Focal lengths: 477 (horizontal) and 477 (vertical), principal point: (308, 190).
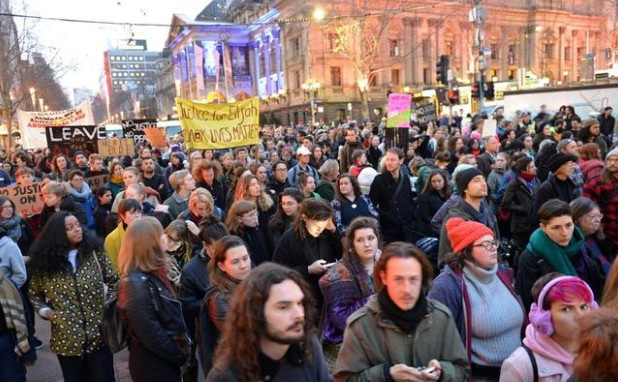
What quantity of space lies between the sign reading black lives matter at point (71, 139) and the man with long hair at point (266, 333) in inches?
456

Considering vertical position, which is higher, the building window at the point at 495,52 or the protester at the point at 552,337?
the building window at the point at 495,52

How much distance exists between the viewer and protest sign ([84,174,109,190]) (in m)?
8.54

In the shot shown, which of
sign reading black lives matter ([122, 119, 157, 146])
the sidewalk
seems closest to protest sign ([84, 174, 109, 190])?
the sidewalk

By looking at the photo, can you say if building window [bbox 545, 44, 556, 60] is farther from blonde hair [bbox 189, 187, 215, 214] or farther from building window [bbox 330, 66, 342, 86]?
blonde hair [bbox 189, 187, 215, 214]

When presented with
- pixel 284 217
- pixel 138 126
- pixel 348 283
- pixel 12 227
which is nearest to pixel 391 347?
pixel 348 283

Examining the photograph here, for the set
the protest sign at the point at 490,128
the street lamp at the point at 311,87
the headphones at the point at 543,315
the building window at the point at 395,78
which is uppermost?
the building window at the point at 395,78

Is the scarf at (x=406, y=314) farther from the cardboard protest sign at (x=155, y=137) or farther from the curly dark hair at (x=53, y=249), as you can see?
the cardboard protest sign at (x=155, y=137)

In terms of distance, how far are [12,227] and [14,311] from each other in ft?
6.42

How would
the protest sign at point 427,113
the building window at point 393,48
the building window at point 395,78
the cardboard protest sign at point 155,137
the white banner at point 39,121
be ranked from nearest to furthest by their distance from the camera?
the white banner at point 39,121 → the protest sign at point 427,113 → the cardboard protest sign at point 155,137 → the building window at point 393,48 → the building window at point 395,78

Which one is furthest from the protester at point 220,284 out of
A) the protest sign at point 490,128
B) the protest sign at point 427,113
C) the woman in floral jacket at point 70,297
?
the protest sign at point 427,113

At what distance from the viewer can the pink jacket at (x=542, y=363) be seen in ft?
7.38

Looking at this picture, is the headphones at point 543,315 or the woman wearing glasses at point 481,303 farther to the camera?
the woman wearing glasses at point 481,303

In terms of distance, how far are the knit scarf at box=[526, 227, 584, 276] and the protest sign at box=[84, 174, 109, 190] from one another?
7413 millimetres

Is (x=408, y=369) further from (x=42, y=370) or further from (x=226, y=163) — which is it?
(x=226, y=163)
